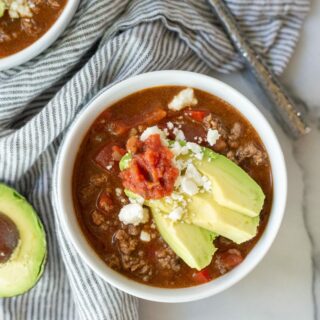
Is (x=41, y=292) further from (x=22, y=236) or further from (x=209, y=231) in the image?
(x=209, y=231)

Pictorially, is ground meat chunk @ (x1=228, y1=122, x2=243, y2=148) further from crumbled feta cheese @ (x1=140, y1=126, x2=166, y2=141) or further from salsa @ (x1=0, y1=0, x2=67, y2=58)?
salsa @ (x1=0, y1=0, x2=67, y2=58)

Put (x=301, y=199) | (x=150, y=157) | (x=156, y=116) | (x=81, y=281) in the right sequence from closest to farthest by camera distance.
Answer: (x=150, y=157), (x=156, y=116), (x=81, y=281), (x=301, y=199)

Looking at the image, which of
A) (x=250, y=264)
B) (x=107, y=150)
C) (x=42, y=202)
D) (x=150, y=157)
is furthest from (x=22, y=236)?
(x=250, y=264)

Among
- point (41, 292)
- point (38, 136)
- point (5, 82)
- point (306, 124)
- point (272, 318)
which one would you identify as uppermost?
point (5, 82)

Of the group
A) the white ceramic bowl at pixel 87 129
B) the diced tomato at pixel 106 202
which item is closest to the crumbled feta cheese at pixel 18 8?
the white ceramic bowl at pixel 87 129

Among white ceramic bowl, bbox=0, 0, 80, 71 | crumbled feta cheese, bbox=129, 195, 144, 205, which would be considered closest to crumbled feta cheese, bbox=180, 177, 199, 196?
crumbled feta cheese, bbox=129, 195, 144, 205

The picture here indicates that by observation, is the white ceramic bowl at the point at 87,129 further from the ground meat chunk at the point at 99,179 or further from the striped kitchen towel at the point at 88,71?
the striped kitchen towel at the point at 88,71

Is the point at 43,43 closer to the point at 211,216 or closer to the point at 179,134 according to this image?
the point at 179,134

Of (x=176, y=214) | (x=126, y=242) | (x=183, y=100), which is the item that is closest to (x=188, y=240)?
(x=176, y=214)
